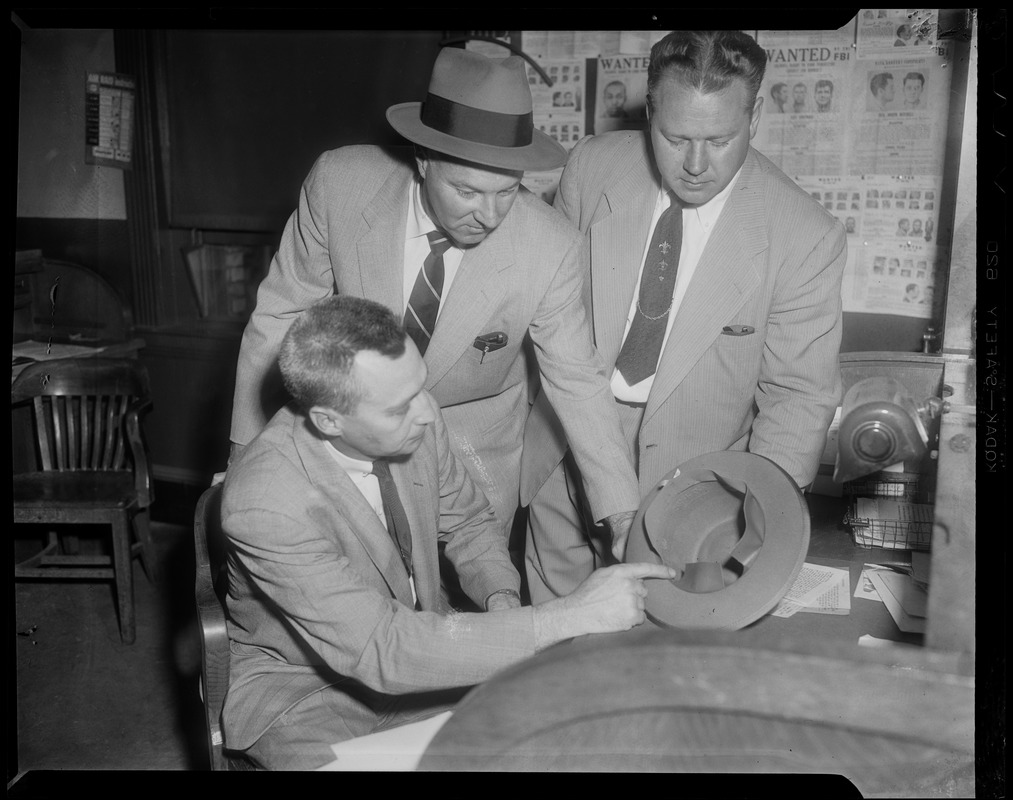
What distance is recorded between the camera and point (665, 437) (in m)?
2.13

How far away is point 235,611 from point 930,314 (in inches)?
78.7

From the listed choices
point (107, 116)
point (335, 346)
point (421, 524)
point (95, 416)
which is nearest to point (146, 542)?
point (95, 416)

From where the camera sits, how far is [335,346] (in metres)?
1.64

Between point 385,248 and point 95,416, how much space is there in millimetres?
2288

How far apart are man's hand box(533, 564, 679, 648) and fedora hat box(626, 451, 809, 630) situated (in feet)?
0.09

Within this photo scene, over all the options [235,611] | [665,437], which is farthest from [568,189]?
[235,611]

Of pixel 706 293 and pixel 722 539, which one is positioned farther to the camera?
pixel 706 293

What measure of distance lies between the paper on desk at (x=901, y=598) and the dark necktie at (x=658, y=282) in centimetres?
67

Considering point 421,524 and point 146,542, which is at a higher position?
point 421,524

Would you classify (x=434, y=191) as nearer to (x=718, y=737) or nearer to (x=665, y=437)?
(x=665, y=437)

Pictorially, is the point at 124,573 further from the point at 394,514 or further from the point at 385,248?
the point at 385,248

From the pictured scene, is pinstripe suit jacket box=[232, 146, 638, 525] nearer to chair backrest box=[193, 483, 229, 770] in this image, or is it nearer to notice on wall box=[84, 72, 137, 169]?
chair backrest box=[193, 483, 229, 770]

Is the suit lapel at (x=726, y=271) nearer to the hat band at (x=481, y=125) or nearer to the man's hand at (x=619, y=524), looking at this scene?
the man's hand at (x=619, y=524)

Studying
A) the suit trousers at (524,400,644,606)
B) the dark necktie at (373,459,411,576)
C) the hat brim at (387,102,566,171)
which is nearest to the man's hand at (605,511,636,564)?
the suit trousers at (524,400,644,606)
